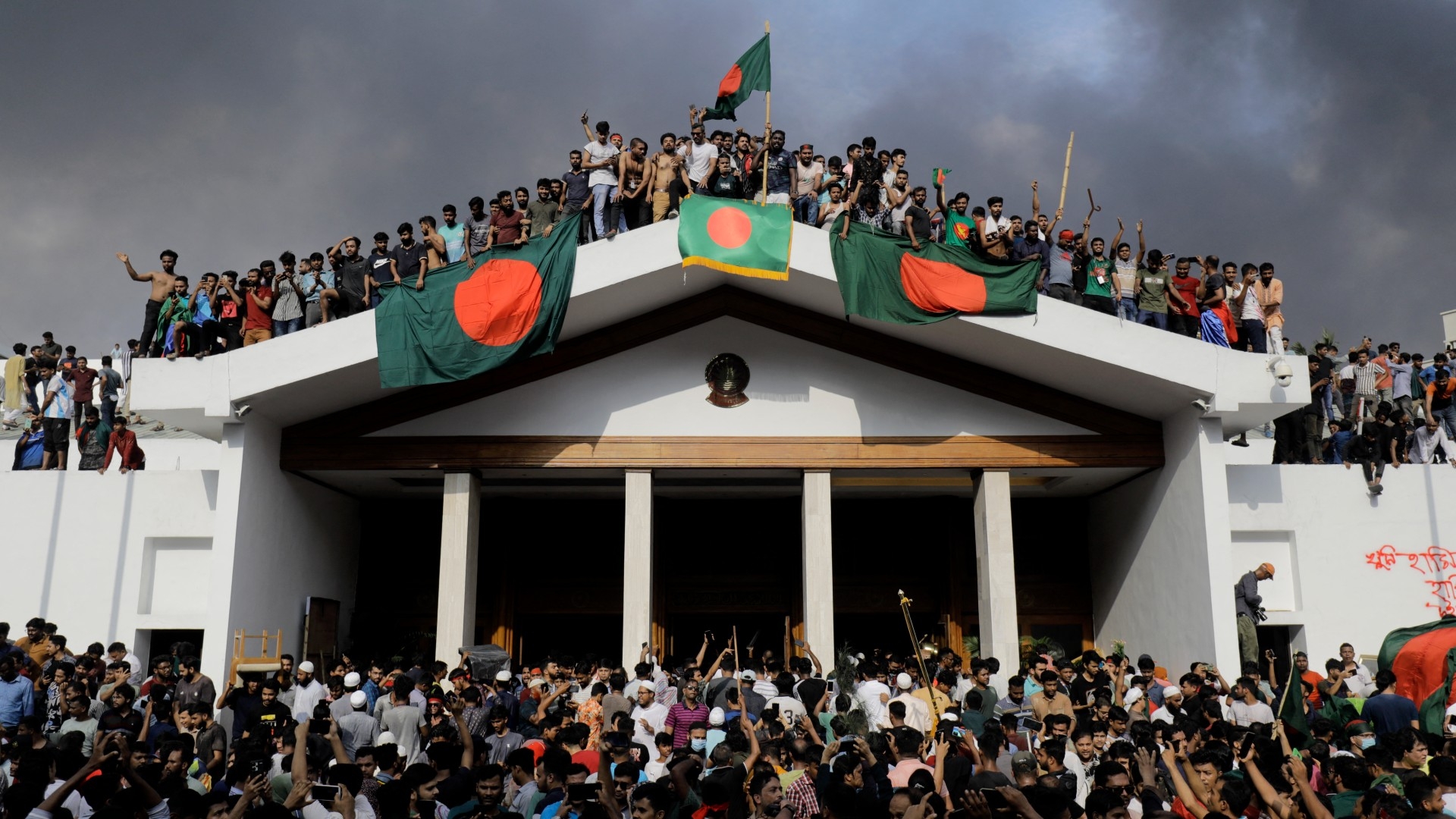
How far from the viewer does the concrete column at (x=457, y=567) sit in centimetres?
1411

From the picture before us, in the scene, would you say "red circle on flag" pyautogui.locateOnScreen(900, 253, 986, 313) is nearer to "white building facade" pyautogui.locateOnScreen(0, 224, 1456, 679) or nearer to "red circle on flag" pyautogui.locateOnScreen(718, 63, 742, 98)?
"white building facade" pyautogui.locateOnScreen(0, 224, 1456, 679)

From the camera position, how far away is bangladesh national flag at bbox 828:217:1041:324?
13.8 meters

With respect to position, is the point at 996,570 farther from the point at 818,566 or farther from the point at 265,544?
the point at 265,544

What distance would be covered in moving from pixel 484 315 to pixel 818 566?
5.08 m

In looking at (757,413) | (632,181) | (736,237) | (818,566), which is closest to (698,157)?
(632,181)

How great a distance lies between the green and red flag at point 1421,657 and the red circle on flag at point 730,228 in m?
8.00

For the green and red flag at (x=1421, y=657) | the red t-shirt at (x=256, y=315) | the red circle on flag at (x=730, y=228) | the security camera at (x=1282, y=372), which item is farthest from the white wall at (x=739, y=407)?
the green and red flag at (x=1421, y=657)

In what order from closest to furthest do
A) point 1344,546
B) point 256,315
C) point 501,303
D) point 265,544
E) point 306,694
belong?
point 306,694 → point 501,303 → point 256,315 → point 265,544 → point 1344,546

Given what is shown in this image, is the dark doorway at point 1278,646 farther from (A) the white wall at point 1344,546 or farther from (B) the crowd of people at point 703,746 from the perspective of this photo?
(B) the crowd of people at point 703,746

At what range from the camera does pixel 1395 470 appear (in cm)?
1514

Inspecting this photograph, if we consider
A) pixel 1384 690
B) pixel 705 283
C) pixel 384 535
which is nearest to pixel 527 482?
pixel 384 535

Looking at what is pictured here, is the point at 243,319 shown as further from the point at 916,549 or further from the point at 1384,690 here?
the point at 1384,690

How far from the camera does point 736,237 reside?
45.1 ft

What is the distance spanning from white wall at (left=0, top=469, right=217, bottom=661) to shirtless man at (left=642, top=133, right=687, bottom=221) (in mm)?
6638
